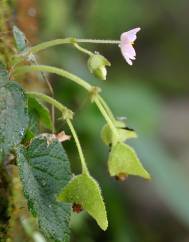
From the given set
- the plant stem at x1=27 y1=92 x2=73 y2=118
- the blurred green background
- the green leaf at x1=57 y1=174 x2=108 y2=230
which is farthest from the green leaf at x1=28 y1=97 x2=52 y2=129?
the blurred green background

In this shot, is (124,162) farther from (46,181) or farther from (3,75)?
(3,75)

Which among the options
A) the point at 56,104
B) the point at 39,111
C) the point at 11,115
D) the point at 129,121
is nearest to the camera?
the point at 11,115

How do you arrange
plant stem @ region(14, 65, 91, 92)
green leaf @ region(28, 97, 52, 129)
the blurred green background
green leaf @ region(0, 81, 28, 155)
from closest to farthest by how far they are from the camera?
green leaf @ region(0, 81, 28, 155), plant stem @ region(14, 65, 91, 92), green leaf @ region(28, 97, 52, 129), the blurred green background

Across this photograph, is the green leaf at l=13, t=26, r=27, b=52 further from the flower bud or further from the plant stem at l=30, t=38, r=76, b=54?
the flower bud

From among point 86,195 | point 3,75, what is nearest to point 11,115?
point 3,75

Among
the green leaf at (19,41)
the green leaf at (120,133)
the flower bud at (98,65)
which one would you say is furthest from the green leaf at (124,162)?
the green leaf at (19,41)

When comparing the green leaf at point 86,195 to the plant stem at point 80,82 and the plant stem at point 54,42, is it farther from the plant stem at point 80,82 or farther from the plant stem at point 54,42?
the plant stem at point 54,42

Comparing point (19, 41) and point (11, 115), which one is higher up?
point (19, 41)
